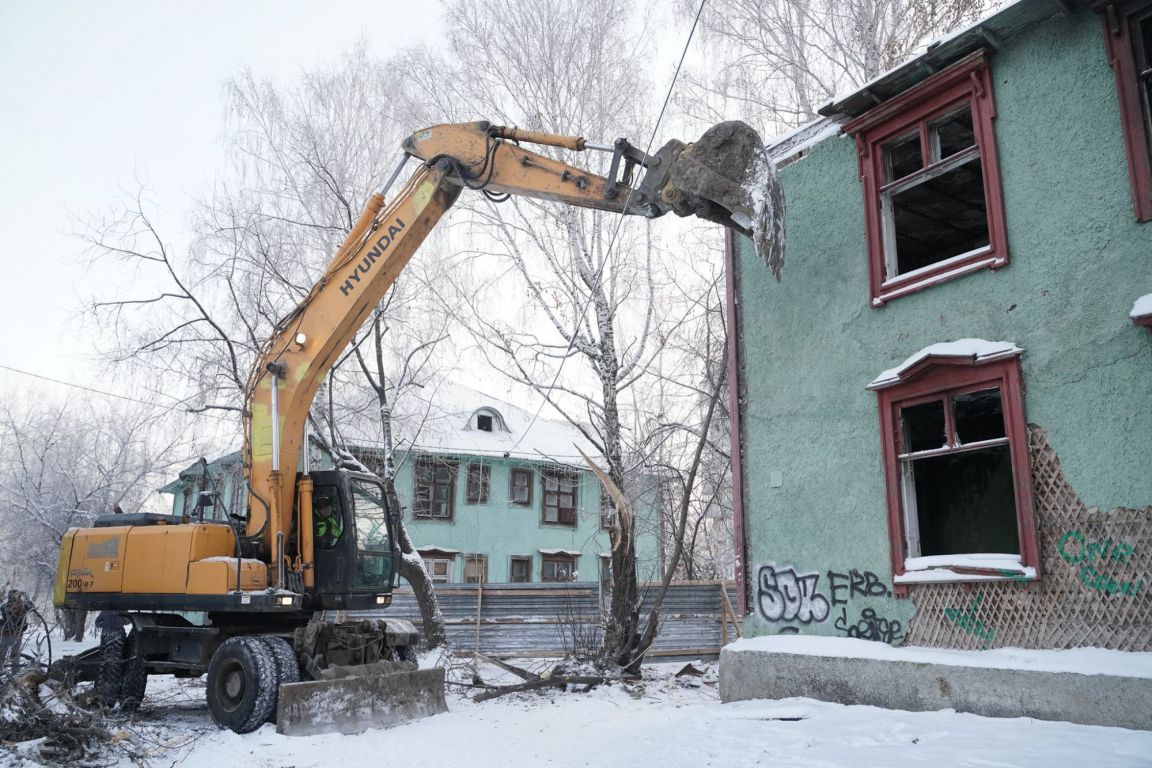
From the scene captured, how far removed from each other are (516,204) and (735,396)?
302 inches

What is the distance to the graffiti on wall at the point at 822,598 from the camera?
318 inches

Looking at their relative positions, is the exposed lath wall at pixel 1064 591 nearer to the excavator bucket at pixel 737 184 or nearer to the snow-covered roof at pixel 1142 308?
the snow-covered roof at pixel 1142 308

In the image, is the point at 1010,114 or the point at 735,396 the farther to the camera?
the point at 735,396

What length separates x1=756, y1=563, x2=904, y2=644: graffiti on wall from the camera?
318 inches

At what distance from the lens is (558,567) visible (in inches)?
1060

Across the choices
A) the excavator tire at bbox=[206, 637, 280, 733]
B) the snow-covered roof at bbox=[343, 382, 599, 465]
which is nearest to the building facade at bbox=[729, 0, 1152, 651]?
the excavator tire at bbox=[206, 637, 280, 733]

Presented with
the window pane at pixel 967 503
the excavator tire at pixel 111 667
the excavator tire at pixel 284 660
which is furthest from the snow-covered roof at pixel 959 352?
the excavator tire at pixel 111 667

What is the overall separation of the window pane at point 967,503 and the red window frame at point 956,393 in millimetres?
3212

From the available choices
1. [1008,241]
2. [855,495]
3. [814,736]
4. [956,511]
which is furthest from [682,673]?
[1008,241]

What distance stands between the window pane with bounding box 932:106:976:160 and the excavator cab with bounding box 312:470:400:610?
23.1 feet

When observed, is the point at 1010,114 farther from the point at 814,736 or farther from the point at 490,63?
the point at 490,63

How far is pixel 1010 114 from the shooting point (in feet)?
25.2

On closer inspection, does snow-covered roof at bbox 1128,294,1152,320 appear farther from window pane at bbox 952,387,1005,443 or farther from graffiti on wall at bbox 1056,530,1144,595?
window pane at bbox 952,387,1005,443

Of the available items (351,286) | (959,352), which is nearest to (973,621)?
(959,352)
